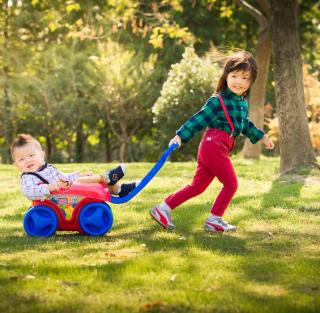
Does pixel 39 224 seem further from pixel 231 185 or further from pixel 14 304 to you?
pixel 14 304

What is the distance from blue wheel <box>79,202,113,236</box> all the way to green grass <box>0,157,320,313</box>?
0.11m

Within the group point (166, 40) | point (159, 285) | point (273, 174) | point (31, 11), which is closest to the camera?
point (159, 285)

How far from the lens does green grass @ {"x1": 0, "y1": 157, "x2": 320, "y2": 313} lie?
347cm

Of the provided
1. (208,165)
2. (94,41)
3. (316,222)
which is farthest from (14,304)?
(94,41)

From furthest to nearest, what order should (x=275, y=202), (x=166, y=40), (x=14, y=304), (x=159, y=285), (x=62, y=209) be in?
(x=166, y=40), (x=275, y=202), (x=62, y=209), (x=159, y=285), (x=14, y=304)

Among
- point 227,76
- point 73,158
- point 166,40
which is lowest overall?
point 73,158

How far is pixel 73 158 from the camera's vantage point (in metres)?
26.9

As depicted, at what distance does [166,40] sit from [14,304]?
1972 cm

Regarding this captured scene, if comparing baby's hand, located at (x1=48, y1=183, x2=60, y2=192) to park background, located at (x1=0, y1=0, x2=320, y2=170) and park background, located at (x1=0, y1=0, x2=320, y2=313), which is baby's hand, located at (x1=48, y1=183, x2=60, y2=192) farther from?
park background, located at (x1=0, y1=0, x2=320, y2=170)

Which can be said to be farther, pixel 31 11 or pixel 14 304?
pixel 31 11

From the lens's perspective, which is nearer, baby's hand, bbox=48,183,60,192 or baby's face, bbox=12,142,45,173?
baby's hand, bbox=48,183,60,192

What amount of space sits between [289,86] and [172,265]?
6.69m

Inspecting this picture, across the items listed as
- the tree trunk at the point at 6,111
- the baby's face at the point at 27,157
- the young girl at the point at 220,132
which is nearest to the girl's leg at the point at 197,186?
the young girl at the point at 220,132

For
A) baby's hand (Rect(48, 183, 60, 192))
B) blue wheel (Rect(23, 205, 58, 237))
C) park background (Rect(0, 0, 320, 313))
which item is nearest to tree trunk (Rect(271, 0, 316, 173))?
park background (Rect(0, 0, 320, 313))
